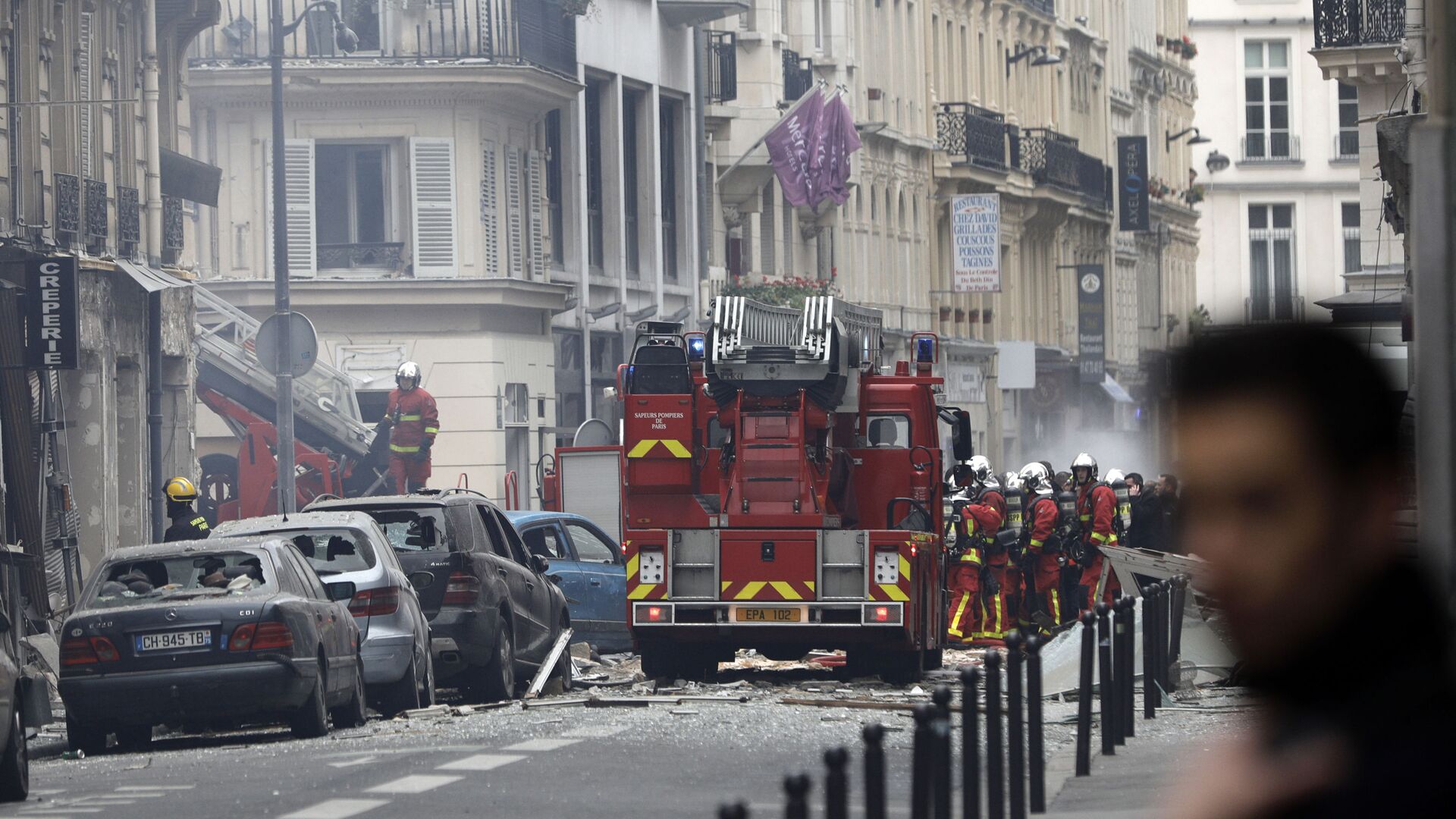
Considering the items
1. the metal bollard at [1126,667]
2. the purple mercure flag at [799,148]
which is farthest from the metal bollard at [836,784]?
the purple mercure flag at [799,148]

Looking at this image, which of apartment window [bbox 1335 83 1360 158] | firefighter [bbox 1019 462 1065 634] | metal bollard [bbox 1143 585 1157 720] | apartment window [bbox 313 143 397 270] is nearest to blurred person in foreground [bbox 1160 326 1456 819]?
metal bollard [bbox 1143 585 1157 720]

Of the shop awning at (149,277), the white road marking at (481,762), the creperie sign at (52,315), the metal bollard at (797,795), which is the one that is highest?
the shop awning at (149,277)

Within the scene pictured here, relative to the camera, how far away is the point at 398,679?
59.1 feet

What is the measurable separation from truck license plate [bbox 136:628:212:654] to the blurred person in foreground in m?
13.0

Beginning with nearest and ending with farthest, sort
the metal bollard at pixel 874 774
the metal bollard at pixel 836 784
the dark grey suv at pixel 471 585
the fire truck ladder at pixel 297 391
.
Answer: the metal bollard at pixel 836 784, the metal bollard at pixel 874 774, the dark grey suv at pixel 471 585, the fire truck ladder at pixel 297 391

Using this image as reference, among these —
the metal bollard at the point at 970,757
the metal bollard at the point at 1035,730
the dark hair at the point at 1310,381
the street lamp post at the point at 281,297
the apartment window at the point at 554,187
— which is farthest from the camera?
the apartment window at the point at 554,187

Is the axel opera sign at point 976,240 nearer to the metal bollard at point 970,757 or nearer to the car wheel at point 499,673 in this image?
the car wheel at point 499,673

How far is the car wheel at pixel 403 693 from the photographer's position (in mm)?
18094

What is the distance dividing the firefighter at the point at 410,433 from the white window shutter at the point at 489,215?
646cm

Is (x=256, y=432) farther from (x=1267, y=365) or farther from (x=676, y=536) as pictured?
(x=1267, y=365)

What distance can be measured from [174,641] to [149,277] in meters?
16.1

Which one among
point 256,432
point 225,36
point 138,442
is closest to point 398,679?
point 138,442

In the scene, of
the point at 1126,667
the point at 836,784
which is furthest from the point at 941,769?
the point at 1126,667

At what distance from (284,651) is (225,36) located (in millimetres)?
25040
